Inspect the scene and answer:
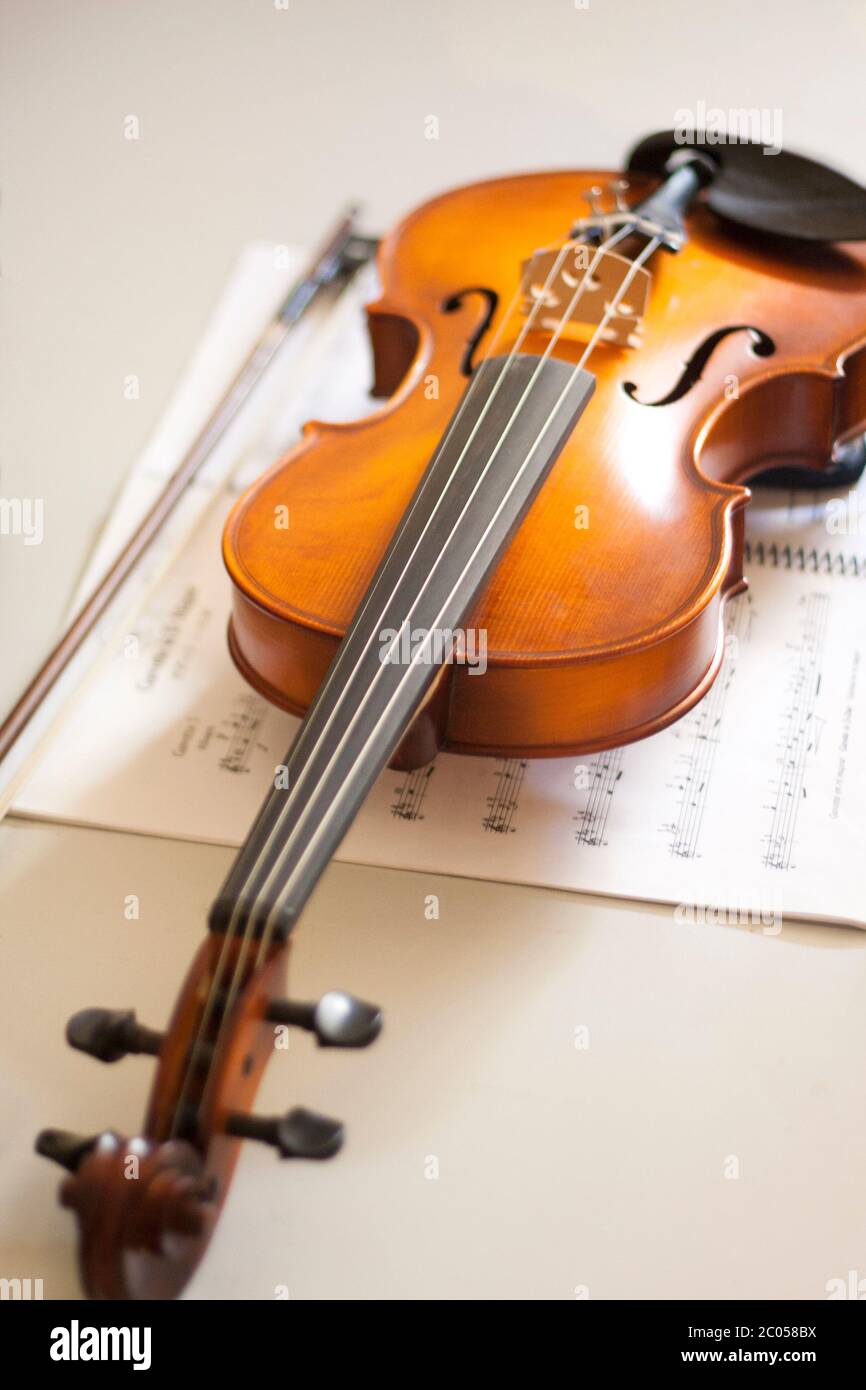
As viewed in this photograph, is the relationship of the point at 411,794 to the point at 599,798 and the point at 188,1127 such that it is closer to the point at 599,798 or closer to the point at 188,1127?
the point at 599,798

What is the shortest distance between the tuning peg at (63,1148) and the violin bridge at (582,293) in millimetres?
932

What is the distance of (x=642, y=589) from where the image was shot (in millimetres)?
1173

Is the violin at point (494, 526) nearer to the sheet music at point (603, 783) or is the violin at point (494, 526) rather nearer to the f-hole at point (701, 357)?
the f-hole at point (701, 357)

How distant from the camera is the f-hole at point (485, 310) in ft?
4.69

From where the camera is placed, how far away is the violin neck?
0.96 m

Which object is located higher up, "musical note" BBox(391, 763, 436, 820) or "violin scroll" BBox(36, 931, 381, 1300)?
"musical note" BBox(391, 763, 436, 820)

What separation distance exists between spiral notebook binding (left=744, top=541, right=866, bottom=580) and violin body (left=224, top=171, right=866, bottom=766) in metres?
0.11

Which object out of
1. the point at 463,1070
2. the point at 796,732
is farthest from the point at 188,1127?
the point at 796,732

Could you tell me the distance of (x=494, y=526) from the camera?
1178 millimetres

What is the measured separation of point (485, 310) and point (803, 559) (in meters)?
0.46
